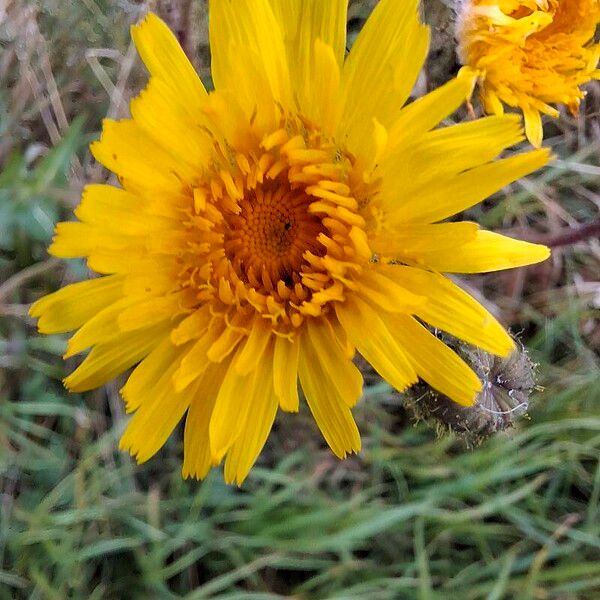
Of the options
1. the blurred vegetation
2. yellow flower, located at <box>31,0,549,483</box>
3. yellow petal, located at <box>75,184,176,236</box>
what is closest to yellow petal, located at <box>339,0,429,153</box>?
A: yellow flower, located at <box>31,0,549,483</box>

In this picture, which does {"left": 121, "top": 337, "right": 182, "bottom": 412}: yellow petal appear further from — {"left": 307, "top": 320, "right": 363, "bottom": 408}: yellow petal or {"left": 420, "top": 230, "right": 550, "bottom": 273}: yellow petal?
{"left": 420, "top": 230, "right": 550, "bottom": 273}: yellow petal

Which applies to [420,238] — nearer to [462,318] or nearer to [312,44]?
[462,318]

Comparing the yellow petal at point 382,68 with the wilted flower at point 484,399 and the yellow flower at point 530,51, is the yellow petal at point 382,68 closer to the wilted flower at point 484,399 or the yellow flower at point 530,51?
the yellow flower at point 530,51

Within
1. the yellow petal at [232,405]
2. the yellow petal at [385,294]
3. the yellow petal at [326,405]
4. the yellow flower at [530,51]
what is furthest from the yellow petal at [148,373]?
the yellow flower at [530,51]

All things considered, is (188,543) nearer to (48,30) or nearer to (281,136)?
(281,136)

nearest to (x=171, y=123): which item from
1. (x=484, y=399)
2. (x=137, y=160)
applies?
(x=137, y=160)

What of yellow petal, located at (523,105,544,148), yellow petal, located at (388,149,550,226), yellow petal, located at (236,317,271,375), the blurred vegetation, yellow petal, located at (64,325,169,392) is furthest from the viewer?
the blurred vegetation
